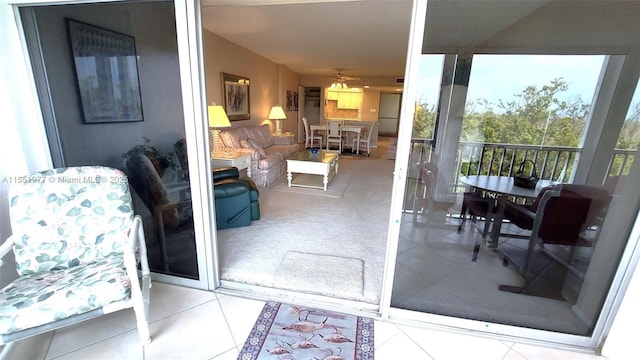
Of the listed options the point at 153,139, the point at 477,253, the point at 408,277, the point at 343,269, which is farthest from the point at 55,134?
the point at 477,253

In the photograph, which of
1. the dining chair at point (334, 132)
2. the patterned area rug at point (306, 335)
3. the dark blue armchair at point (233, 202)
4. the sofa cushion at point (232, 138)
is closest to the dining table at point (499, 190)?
the patterned area rug at point (306, 335)

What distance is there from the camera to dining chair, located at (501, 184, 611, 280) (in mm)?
1642

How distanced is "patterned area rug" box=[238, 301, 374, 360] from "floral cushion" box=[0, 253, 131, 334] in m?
0.76

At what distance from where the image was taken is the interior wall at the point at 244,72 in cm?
414

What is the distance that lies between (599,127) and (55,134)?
350 cm

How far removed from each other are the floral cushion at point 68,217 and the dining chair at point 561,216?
8.71 feet

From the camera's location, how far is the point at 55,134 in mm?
1875

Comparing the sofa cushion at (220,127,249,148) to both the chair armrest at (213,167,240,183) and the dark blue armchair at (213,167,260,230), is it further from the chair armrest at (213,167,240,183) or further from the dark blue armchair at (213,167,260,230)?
the dark blue armchair at (213,167,260,230)

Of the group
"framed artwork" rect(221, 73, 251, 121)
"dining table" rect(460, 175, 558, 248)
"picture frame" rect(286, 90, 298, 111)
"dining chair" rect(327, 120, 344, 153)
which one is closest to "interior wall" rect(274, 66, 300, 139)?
"picture frame" rect(286, 90, 298, 111)

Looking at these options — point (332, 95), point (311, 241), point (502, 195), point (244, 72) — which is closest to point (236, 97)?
point (244, 72)

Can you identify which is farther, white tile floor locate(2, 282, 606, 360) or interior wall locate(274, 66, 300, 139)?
interior wall locate(274, 66, 300, 139)

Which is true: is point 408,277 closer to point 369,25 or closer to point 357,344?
point 357,344

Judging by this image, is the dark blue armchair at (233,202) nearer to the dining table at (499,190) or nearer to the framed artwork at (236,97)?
the dining table at (499,190)

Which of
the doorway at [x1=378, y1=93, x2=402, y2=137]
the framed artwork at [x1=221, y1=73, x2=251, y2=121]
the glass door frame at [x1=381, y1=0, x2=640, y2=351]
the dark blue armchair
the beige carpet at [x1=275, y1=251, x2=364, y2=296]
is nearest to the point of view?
the glass door frame at [x1=381, y1=0, x2=640, y2=351]
